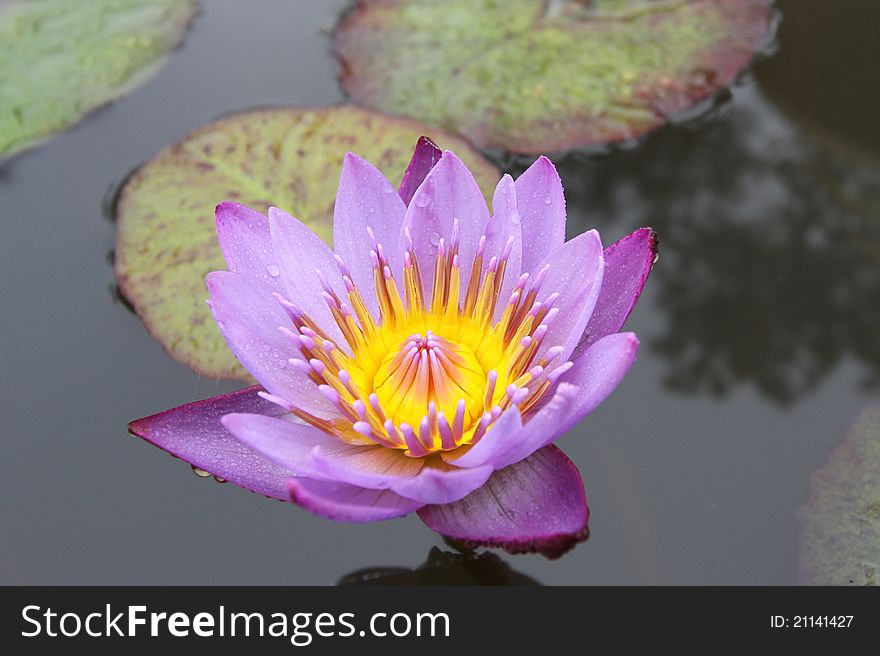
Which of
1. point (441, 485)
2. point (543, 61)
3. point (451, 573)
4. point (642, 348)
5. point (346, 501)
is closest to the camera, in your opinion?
point (441, 485)

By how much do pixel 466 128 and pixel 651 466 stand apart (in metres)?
1.51

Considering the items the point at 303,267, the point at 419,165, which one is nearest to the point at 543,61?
the point at 419,165

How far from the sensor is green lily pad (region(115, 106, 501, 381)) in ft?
8.63

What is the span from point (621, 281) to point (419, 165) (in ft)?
2.14

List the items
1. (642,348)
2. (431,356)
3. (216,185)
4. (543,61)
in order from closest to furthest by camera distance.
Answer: (431,356)
(642,348)
(216,185)
(543,61)

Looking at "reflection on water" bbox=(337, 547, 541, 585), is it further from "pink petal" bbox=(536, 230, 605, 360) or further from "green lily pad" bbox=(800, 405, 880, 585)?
"green lily pad" bbox=(800, 405, 880, 585)

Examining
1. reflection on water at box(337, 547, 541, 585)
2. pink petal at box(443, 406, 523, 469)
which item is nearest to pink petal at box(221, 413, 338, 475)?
pink petal at box(443, 406, 523, 469)

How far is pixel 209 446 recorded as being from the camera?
200 cm

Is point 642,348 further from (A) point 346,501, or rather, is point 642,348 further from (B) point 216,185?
(B) point 216,185

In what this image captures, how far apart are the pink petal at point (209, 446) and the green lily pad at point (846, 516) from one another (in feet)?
4.59

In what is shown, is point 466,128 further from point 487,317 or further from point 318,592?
point 318,592

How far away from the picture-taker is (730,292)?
2863 mm

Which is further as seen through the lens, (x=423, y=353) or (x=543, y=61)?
(x=543, y=61)

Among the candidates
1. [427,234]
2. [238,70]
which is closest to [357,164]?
[427,234]
